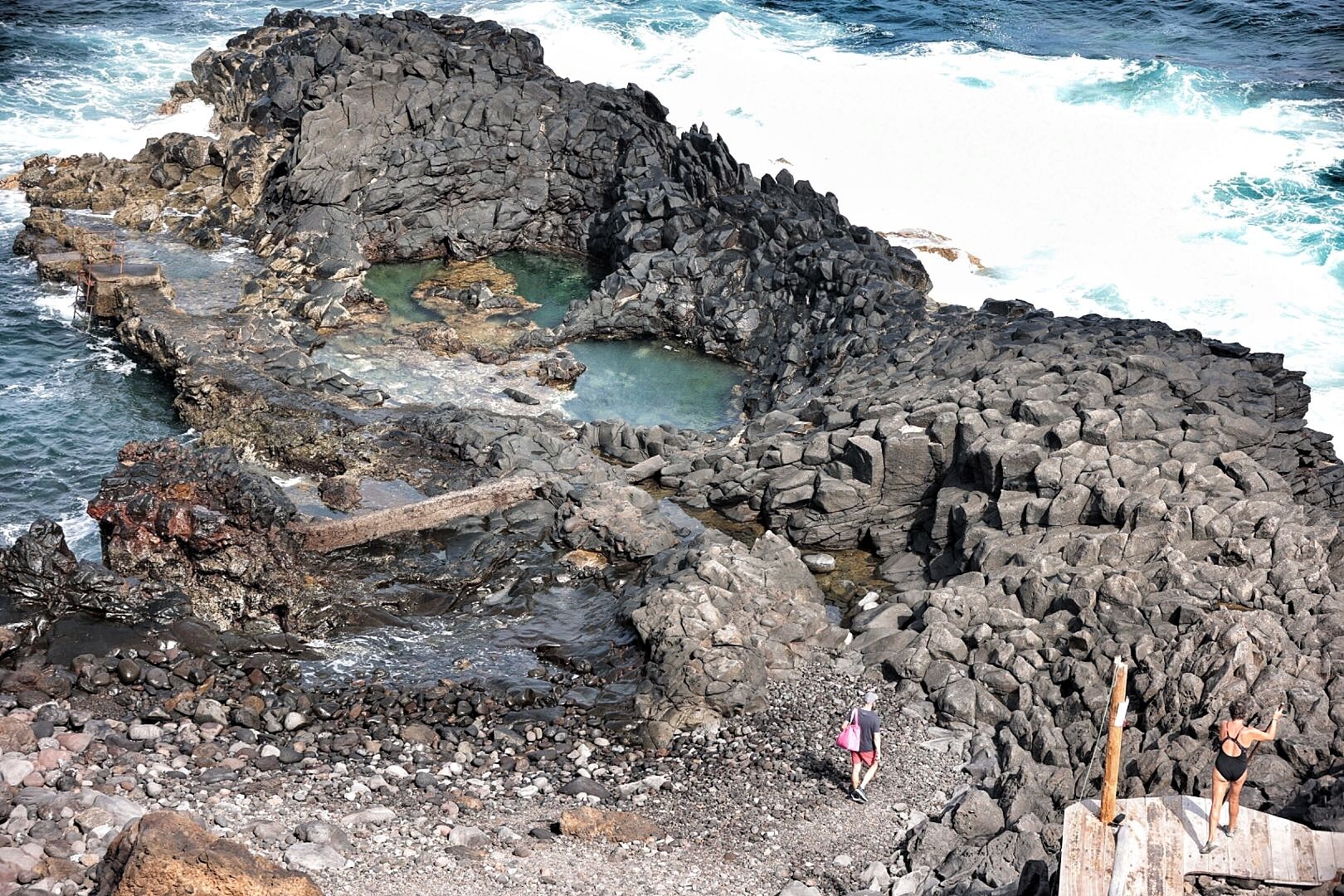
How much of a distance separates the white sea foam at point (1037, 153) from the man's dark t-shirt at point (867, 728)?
22.5 meters

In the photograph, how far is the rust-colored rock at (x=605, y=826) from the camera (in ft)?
65.6

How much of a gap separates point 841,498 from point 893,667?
6.28 meters

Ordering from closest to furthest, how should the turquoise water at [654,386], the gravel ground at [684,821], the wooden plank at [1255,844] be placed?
the wooden plank at [1255,844], the gravel ground at [684,821], the turquoise water at [654,386]

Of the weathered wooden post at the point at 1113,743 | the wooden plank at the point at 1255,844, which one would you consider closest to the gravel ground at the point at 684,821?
the weathered wooden post at the point at 1113,743

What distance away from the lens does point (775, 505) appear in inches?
1203

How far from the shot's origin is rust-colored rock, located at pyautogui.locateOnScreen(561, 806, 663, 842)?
19984 millimetres

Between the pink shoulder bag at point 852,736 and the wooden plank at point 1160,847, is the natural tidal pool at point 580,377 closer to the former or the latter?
the pink shoulder bag at point 852,736

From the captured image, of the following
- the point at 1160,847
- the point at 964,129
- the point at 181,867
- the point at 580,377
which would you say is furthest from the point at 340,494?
the point at 964,129

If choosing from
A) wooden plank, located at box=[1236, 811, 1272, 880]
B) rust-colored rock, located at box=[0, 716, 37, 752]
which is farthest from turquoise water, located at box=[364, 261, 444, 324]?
wooden plank, located at box=[1236, 811, 1272, 880]

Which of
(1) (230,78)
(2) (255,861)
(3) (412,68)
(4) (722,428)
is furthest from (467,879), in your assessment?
(1) (230,78)

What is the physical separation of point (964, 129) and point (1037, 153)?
3.92m

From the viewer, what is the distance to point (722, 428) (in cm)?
3691

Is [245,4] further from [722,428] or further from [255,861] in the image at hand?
[255,861]

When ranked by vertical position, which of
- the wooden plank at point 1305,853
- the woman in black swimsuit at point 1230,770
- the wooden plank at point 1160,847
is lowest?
the wooden plank at point 1160,847
